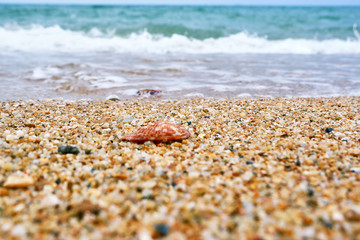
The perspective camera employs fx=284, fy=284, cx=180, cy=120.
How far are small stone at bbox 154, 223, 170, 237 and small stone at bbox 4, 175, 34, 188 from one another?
1107 millimetres

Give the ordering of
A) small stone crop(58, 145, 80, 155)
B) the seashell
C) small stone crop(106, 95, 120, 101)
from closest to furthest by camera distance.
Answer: small stone crop(58, 145, 80, 155) → small stone crop(106, 95, 120, 101) → the seashell

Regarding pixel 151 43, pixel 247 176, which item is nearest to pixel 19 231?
pixel 247 176

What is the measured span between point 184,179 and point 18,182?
127cm

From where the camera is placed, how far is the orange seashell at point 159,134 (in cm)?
321

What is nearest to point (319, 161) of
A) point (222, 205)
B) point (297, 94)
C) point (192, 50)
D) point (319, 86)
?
point (222, 205)

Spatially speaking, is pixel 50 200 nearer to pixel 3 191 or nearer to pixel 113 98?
pixel 3 191

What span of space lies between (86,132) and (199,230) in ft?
7.48

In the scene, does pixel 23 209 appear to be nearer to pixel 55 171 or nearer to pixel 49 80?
pixel 55 171

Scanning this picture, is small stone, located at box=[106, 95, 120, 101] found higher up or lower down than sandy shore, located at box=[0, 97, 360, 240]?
higher up

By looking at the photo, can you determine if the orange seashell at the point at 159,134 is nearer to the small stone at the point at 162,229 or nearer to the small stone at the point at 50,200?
the small stone at the point at 50,200

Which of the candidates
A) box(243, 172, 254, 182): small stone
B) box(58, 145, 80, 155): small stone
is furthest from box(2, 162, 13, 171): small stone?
box(243, 172, 254, 182): small stone

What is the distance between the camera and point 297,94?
6.07m

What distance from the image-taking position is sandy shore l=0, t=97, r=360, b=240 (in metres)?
1.73

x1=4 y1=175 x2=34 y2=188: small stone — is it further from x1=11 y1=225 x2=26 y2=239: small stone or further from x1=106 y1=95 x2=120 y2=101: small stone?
x1=106 y1=95 x2=120 y2=101: small stone
